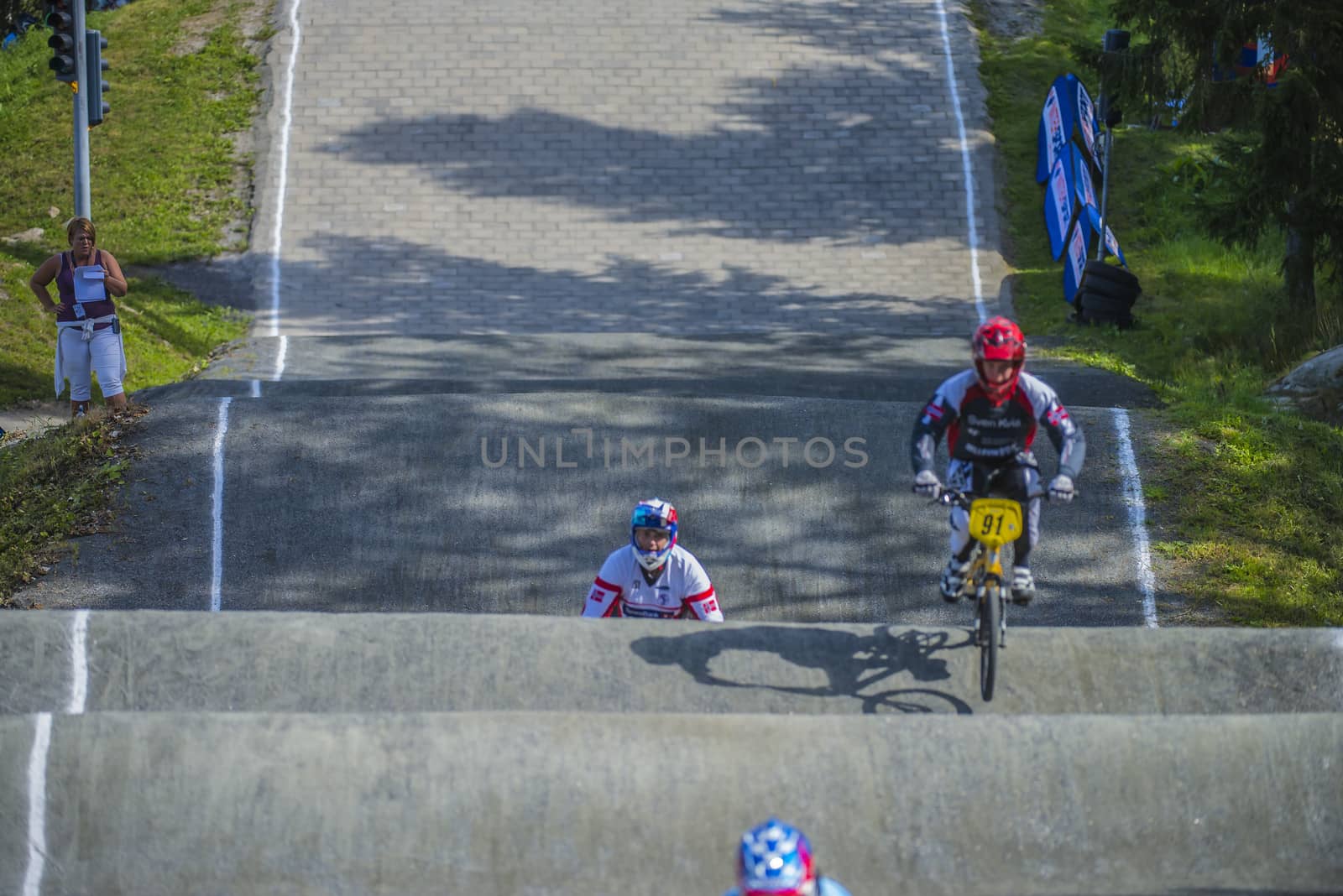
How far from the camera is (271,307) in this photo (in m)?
19.3

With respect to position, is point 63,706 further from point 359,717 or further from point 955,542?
point 955,542

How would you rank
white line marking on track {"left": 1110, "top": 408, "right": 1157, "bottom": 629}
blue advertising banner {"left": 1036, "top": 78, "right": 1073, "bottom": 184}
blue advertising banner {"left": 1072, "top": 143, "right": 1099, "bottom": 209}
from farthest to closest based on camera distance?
1. blue advertising banner {"left": 1036, "top": 78, "right": 1073, "bottom": 184}
2. blue advertising banner {"left": 1072, "top": 143, "right": 1099, "bottom": 209}
3. white line marking on track {"left": 1110, "top": 408, "right": 1157, "bottom": 629}

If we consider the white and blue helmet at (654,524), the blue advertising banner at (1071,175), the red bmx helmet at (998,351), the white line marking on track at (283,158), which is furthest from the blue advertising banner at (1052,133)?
the white and blue helmet at (654,524)

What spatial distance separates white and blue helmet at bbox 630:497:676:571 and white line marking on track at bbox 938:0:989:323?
10970 millimetres

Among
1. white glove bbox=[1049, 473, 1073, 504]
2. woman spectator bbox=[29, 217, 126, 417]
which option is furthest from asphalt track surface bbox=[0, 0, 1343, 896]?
white glove bbox=[1049, 473, 1073, 504]

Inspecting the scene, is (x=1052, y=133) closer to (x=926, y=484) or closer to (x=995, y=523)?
(x=995, y=523)

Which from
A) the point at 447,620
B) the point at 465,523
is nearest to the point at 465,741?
the point at 447,620

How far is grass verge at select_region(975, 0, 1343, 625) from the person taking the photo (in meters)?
11.9

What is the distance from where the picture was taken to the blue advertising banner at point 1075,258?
1923cm

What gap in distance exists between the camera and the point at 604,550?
12422mm

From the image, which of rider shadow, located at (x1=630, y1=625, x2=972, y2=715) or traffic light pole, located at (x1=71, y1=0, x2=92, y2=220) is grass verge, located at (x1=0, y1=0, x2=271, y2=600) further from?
rider shadow, located at (x1=630, y1=625, x2=972, y2=715)

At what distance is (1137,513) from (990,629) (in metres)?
4.75

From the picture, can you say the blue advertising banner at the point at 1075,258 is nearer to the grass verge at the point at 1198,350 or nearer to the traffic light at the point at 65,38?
the grass verge at the point at 1198,350

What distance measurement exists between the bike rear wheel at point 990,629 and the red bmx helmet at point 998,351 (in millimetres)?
1180
